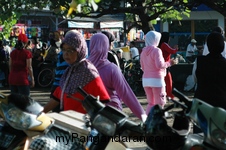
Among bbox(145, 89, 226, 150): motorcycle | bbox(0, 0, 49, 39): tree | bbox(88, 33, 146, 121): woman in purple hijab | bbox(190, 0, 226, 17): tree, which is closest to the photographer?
bbox(145, 89, 226, 150): motorcycle

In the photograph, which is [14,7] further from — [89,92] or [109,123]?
[109,123]

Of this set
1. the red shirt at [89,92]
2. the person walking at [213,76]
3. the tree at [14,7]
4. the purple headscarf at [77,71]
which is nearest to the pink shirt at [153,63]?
the person walking at [213,76]

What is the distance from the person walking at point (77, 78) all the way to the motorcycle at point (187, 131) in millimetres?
1674

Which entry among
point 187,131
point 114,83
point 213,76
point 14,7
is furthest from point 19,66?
point 187,131

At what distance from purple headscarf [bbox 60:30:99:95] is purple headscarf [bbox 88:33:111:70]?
0.81 meters

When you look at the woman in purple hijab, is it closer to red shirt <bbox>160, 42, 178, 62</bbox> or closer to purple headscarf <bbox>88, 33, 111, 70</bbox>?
purple headscarf <bbox>88, 33, 111, 70</bbox>

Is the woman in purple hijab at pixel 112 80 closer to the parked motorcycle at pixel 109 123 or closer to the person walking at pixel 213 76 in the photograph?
the person walking at pixel 213 76

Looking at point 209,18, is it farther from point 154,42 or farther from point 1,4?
point 154,42

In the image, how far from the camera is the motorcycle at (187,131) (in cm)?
274

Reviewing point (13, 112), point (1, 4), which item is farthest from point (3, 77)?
point (13, 112)

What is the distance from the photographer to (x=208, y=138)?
9.11 ft

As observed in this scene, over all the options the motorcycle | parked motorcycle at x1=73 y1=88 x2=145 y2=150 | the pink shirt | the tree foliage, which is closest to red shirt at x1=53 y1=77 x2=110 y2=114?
parked motorcycle at x1=73 y1=88 x2=145 y2=150

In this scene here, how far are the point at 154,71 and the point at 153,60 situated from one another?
189 mm

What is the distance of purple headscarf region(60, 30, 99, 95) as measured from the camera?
4.62 meters
